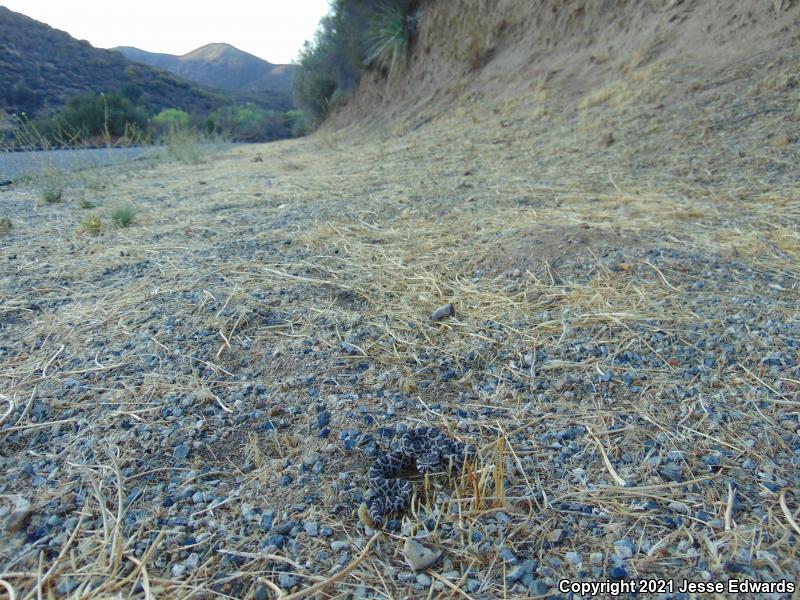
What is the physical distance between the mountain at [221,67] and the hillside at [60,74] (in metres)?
25.0

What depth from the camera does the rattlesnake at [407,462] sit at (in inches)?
63.1

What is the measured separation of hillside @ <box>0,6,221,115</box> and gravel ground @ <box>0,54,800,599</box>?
2597 cm

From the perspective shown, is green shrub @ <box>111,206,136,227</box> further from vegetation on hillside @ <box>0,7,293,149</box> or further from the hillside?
the hillside

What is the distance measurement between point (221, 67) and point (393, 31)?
2274 inches

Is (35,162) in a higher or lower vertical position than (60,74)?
lower

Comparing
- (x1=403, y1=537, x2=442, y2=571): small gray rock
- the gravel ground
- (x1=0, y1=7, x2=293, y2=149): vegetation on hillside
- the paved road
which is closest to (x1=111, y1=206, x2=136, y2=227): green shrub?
the gravel ground

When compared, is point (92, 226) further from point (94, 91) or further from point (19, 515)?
point (94, 91)

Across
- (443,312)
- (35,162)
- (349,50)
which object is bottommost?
(443,312)

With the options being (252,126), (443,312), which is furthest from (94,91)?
(443,312)

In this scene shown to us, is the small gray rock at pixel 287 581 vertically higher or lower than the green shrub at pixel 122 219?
lower

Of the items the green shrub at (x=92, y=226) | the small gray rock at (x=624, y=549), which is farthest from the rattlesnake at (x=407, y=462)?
the green shrub at (x=92, y=226)

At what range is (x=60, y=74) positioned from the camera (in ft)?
91.0

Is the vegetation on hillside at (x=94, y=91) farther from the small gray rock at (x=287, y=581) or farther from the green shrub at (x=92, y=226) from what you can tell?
the small gray rock at (x=287, y=581)

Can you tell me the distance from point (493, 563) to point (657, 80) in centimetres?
700
